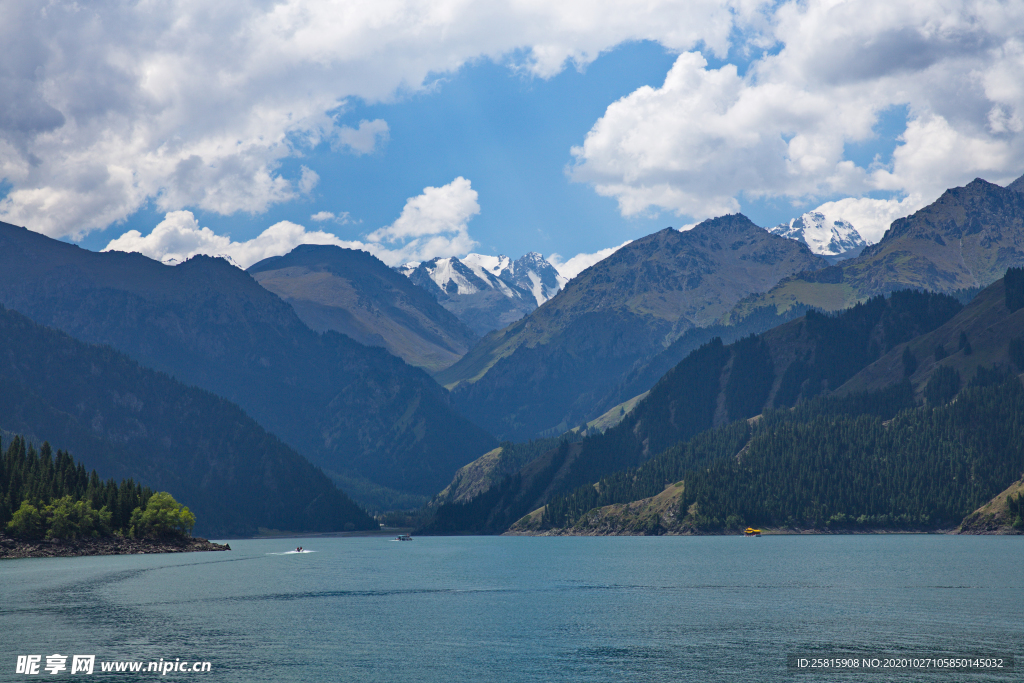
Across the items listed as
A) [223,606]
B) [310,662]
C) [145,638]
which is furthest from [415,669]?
[223,606]

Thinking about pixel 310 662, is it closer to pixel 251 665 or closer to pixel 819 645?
pixel 251 665

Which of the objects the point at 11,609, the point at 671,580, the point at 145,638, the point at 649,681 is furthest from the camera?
the point at 671,580

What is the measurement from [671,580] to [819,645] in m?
91.7

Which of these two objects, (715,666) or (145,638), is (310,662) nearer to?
(145,638)

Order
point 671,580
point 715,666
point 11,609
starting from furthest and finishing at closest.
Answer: point 671,580, point 11,609, point 715,666

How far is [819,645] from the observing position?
107 meters

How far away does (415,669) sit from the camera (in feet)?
319

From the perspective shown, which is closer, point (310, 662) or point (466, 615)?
point (310, 662)

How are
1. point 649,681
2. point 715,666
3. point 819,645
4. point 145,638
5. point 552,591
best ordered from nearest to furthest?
point 649,681
point 715,666
point 819,645
point 145,638
point 552,591

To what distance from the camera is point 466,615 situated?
14088 centimetres

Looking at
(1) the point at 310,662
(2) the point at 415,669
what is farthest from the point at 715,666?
(1) the point at 310,662

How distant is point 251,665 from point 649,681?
41.6m

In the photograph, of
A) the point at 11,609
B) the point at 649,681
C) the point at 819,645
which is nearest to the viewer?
the point at 649,681

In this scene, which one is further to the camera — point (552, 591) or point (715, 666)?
point (552, 591)
